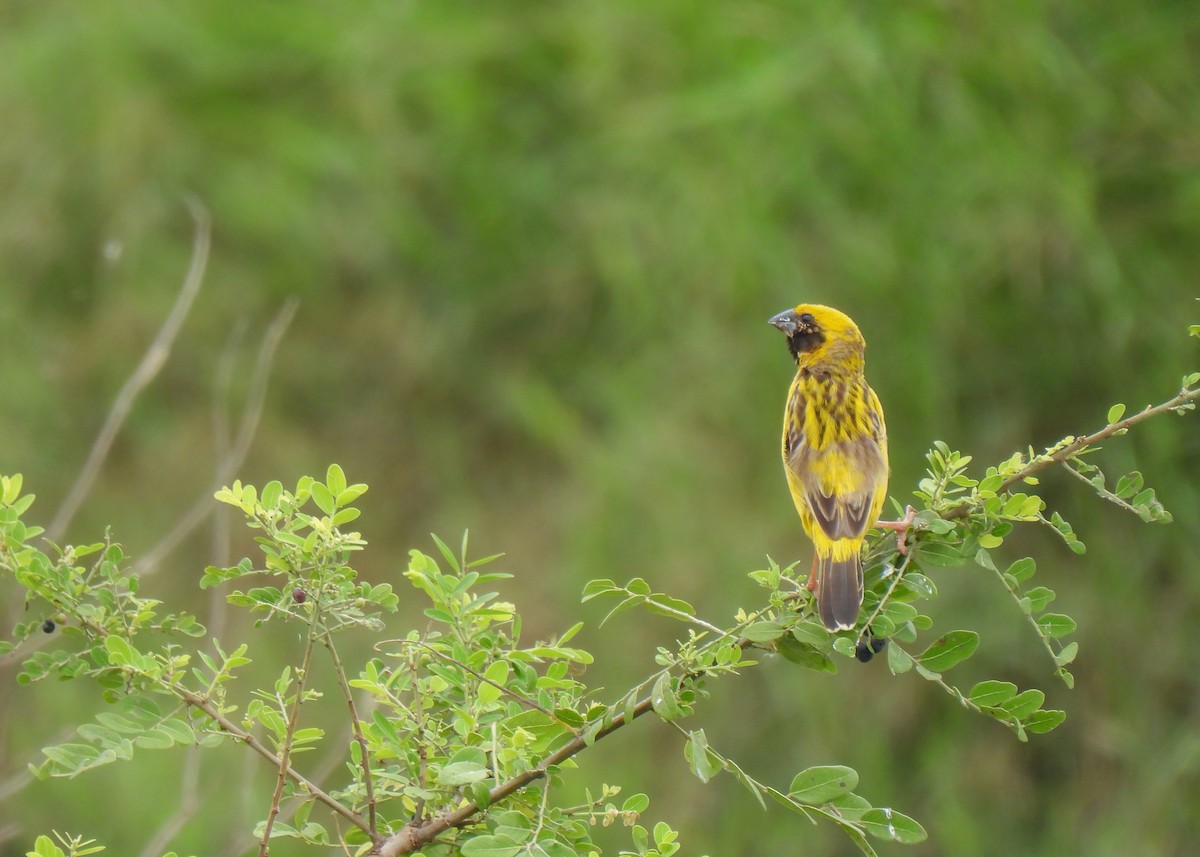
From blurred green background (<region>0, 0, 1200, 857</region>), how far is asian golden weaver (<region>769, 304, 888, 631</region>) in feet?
5.50

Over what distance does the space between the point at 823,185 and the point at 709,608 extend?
1.72 m

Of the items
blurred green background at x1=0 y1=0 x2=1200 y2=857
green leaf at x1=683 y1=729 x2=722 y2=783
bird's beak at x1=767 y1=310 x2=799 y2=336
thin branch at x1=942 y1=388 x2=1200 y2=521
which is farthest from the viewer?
blurred green background at x1=0 y1=0 x2=1200 y2=857

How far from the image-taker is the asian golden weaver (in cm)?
308

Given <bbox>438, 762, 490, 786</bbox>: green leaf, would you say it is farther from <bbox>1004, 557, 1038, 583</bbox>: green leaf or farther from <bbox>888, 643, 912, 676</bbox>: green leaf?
<bbox>1004, 557, 1038, 583</bbox>: green leaf

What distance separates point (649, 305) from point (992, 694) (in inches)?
183

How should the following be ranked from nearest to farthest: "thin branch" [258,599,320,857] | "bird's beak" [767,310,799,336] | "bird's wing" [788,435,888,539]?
"thin branch" [258,599,320,857] → "bird's wing" [788,435,888,539] → "bird's beak" [767,310,799,336]

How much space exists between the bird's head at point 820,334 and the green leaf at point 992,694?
76.9 inches

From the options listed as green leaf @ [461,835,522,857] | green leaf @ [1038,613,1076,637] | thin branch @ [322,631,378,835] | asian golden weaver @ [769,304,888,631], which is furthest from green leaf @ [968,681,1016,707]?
thin branch @ [322,631,378,835]

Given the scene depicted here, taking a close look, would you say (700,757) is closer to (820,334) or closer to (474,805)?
(474,805)

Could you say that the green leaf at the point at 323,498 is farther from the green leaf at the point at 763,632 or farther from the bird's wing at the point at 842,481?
the bird's wing at the point at 842,481

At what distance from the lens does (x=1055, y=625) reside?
7.29ft

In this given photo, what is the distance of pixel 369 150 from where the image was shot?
777 cm

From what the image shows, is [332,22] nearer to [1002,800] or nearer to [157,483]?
[157,483]

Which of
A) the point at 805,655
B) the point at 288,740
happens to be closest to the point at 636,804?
the point at 805,655
